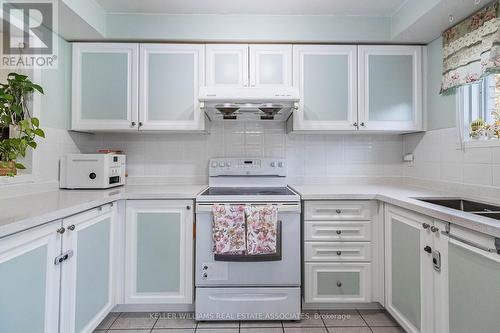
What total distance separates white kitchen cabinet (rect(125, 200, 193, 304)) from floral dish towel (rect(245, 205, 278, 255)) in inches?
16.9

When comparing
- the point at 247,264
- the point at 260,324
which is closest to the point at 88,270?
the point at 247,264

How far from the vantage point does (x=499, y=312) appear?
1006 mm

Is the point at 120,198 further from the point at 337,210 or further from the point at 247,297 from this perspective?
the point at 337,210

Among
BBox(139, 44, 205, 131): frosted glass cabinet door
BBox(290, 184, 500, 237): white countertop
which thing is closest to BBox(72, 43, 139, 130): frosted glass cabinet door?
BBox(139, 44, 205, 131): frosted glass cabinet door

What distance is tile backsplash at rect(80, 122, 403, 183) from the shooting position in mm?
2525

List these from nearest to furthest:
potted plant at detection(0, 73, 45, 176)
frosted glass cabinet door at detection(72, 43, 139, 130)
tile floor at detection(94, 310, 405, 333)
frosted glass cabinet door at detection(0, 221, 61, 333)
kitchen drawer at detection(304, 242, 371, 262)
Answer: frosted glass cabinet door at detection(0, 221, 61, 333) < potted plant at detection(0, 73, 45, 176) < tile floor at detection(94, 310, 405, 333) < kitchen drawer at detection(304, 242, 371, 262) < frosted glass cabinet door at detection(72, 43, 139, 130)

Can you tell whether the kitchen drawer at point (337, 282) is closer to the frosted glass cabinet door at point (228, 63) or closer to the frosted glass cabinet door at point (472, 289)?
the frosted glass cabinet door at point (472, 289)

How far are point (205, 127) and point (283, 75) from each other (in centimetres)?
79

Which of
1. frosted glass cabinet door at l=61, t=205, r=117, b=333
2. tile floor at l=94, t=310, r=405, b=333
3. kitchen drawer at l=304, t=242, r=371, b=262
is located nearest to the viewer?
frosted glass cabinet door at l=61, t=205, r=117, b=333

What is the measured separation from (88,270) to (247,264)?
38.5 inches

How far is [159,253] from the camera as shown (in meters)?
1.90

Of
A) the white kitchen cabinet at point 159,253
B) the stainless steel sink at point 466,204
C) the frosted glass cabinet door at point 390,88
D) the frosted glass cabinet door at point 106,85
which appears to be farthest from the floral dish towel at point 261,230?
the frosted glass cabinet door at point 106,85

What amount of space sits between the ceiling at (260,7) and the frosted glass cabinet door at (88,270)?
1.53 meters
